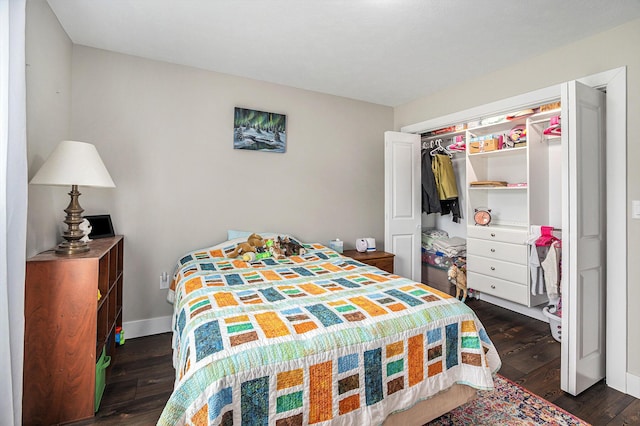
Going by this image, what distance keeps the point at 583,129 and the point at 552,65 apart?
80 cm

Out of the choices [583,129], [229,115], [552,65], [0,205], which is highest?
[552,65]

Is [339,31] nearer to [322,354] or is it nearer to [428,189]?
[322,354]

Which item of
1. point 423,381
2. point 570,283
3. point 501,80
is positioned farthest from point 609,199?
point 423,381

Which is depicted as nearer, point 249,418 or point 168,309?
point 249,418

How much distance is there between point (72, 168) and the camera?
5.37ft

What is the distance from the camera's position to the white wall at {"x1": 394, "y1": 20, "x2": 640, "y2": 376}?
1897 mm

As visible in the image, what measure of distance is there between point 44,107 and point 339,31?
77.2 inches

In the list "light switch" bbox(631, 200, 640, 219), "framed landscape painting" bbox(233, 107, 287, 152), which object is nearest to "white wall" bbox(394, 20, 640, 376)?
"light switch" bbox(631, 200, 640, 219)

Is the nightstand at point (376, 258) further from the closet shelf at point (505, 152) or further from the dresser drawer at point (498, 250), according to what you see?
the closet shelf at point (505, 152)

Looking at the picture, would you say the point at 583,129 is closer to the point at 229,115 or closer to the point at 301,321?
the point at 301,321

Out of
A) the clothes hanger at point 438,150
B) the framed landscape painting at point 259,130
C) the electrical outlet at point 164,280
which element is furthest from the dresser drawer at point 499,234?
the electrical outlet at point 164,280

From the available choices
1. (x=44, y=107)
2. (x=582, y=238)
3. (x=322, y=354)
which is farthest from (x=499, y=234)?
(x=44, y=107)

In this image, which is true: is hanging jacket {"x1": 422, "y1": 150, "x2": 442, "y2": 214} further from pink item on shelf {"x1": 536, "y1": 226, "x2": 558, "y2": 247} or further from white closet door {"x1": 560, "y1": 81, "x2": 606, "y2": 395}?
white closet door {"x1": 560, "y1": 81, "x2": 606, "y2": 395}

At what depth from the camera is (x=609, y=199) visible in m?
2.00
